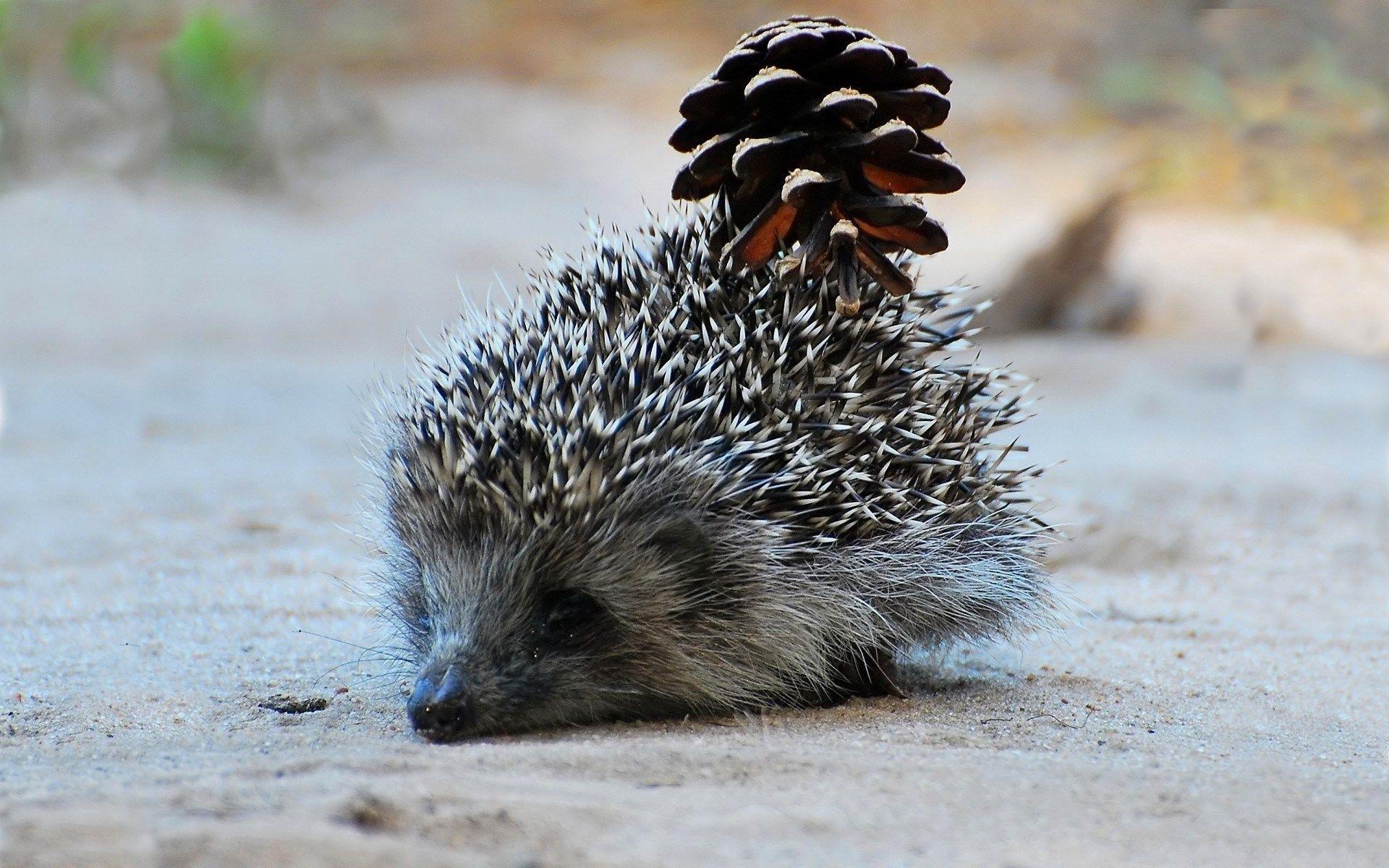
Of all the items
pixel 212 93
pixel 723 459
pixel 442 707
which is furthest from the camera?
pixel 212 93

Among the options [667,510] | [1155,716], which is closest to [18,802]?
[667,510]

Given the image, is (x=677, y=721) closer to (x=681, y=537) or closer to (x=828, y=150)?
(x=681, y=537)

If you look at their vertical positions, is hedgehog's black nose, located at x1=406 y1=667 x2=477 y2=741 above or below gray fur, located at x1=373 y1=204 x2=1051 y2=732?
below

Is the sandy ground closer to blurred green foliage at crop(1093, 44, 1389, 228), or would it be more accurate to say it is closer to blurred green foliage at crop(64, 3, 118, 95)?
blurred green foliage at crop(64, 3, 118, 95)

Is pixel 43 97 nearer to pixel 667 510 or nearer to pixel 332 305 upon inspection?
pixel 332 305

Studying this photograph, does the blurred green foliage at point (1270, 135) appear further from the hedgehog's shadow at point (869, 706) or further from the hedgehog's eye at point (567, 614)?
the hedgehog's eye at point (567, 614)

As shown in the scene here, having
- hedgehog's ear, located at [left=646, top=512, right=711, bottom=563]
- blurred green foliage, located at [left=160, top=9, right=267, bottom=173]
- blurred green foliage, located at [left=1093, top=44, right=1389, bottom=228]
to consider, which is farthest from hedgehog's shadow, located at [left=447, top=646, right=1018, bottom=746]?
blurred green foliage, located at [left=160, top=9, right=267, bottom=173]

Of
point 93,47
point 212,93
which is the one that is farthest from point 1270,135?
point 93,47
